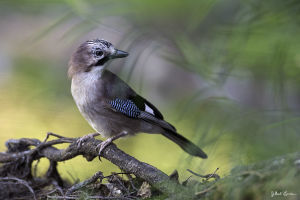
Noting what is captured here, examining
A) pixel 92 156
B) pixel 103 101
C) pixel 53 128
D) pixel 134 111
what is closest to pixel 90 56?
pixel 103 101

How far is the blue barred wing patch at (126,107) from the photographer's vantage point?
246 centimetres

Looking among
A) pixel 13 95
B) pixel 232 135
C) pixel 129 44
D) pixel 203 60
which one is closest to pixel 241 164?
pixel 232 135

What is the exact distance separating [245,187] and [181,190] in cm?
29

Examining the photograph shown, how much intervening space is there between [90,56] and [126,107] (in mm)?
347

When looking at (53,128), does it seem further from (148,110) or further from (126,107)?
(148,110)

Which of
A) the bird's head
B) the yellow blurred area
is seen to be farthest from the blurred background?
the bird's head

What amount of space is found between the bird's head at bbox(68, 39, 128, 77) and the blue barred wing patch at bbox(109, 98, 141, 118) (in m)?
0.24

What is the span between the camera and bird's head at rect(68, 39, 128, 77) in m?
2.46

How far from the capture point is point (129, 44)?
1.36 metres

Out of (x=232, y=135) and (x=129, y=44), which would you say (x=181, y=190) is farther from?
(x=129, y=44)

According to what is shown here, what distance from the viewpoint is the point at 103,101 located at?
8.09 feet

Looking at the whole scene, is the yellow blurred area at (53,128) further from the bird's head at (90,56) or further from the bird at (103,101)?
the bird's head at (90,56)
